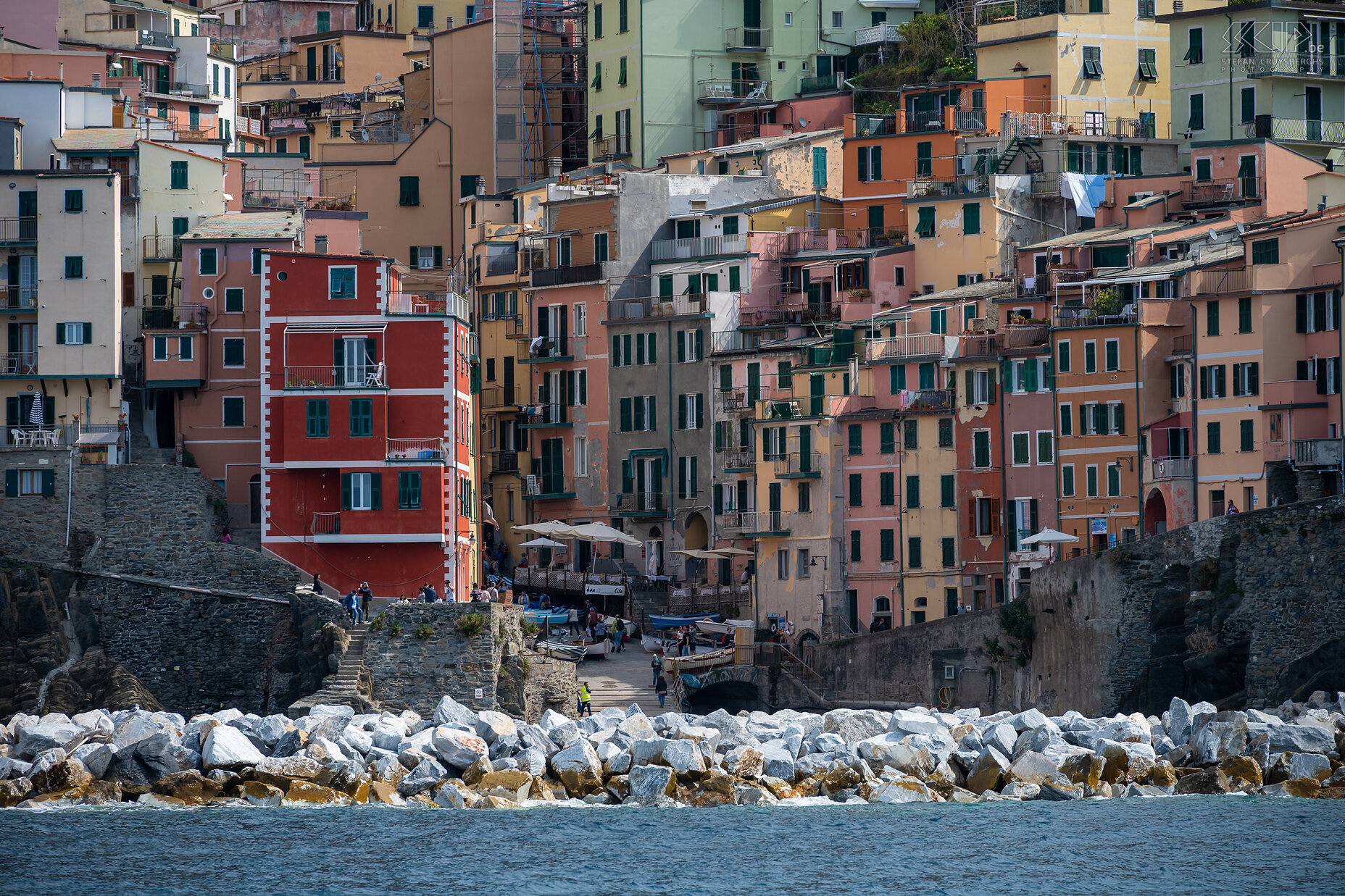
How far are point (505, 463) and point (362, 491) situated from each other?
2365 centimetres

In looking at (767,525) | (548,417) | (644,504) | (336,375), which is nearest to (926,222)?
(767,525)

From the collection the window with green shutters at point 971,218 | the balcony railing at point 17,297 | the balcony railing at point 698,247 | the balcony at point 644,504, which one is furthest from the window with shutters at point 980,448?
the balcony railing at point 17,297

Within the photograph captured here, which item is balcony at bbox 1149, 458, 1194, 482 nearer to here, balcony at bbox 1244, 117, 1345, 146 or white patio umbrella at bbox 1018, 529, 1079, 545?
white patio umbrella at bbox 1018, 529, 1079, 545

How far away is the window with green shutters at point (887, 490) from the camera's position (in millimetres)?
86438

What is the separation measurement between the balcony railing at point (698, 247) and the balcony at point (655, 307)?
2628 millimetres

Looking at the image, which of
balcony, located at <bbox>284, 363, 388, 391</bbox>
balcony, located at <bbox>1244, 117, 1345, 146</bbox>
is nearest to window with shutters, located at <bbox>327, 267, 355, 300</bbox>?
balcony, located at <bbox>284, 363, 388, 391</bbox>

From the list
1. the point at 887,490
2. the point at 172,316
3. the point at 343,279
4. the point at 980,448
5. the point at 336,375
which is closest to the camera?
the point at 336,375

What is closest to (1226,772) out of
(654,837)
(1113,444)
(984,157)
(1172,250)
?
(654,837)

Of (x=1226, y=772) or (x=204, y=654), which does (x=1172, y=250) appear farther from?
(x=204, y=654)

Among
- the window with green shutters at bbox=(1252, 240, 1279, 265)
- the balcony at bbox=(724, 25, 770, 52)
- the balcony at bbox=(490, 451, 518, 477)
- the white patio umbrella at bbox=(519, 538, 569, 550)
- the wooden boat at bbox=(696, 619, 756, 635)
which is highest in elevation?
the balcony at bbox=(724, 25, 770, 52)

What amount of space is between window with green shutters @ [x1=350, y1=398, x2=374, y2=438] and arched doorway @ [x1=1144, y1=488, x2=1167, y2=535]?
75.6ft

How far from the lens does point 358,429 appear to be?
7650 centimetres

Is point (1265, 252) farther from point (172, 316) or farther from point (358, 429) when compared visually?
point (172, 316)

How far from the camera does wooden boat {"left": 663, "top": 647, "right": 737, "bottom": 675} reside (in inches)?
3295
